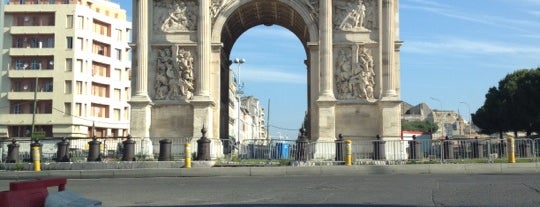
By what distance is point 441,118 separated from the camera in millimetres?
135500

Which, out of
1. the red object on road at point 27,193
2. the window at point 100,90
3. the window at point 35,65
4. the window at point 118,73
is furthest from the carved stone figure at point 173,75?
the window at point 118,73

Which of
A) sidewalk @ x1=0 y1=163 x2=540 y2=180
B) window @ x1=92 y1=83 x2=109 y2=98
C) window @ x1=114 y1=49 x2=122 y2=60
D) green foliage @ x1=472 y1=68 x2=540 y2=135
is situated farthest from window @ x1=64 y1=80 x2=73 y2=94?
sidewalk @ x1=0 y1=163 x2=540 y2=180

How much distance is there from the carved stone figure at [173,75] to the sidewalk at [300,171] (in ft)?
29.1

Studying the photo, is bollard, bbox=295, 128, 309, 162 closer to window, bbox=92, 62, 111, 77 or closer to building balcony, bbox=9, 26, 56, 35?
building balcony, bbox=9, 26, 56, 35

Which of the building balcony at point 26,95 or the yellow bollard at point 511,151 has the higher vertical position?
the building balcony at point 26,95

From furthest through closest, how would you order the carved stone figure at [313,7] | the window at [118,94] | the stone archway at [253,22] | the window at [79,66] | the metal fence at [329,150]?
the window at [118,94]
the window at [79,66]
the stone archway at [253,22]
the carved stone figure at [313,7]
the metal fence at [329,150]

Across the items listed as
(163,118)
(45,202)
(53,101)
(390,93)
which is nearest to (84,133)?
(53,101)

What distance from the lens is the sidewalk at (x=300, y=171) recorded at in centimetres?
2480

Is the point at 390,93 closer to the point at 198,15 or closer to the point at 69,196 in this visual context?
the point at 198,15

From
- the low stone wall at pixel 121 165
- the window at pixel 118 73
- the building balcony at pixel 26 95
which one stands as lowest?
the low stone wall at pixel 121 165

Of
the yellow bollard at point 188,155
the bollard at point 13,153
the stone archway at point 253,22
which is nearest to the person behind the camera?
the yellow bollard at point 188,155

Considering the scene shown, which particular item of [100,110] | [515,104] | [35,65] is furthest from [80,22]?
[515,104]

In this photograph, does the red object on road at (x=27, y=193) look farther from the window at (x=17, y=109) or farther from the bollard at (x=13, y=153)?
the window at (x=17, y=109)

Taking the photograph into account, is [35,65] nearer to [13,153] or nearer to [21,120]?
[21,120]
